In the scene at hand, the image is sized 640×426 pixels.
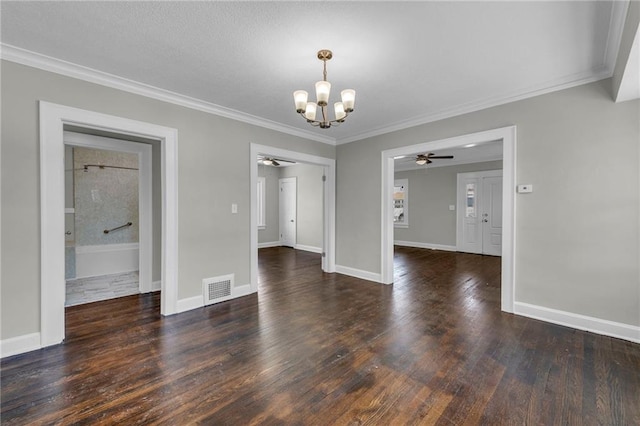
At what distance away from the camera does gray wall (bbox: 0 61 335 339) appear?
2342 mm

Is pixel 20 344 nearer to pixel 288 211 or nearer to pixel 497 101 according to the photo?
pixel 497 101

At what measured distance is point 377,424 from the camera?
159 cm

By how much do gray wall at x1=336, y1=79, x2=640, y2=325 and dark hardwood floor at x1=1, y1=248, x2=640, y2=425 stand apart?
432 mm

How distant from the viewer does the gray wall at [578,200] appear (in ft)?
8.53

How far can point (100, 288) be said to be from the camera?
4.29 m

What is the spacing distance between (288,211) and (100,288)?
505 centimetres

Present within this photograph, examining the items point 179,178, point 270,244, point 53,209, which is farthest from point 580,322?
point 270,244

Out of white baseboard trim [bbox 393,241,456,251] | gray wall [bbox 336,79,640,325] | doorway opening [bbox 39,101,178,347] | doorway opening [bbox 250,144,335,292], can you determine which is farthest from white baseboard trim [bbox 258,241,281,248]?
gray wall [bbox 336,79,640,325]

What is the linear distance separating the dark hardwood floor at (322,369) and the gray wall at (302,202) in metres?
4.29

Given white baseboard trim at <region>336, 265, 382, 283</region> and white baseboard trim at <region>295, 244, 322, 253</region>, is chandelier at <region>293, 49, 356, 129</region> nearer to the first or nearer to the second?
white baseboard trim at <region>336, 265, 382, 283</region>

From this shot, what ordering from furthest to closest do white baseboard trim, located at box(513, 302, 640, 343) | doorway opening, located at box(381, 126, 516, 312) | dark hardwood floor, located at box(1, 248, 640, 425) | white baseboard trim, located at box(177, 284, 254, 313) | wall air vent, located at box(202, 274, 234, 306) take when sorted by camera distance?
1. wall air vent, located at box(202, 274, 234, 306)
2. white baseboard trim, located at box(177, 284, 254, 313)
3. doorway opening, located at box(381, 126, 516, 312)
4. white baseboard trim, located at box(513, 302, 640, 343)
5. dark hardwood floor, located at box(1, 248, 640, 425)

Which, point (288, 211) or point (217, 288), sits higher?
point (288, 211)

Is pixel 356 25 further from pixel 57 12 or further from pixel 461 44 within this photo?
pixel 57 12

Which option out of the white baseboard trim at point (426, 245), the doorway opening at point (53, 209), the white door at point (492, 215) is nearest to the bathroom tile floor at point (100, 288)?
the doorway opening at point (53, 209)
